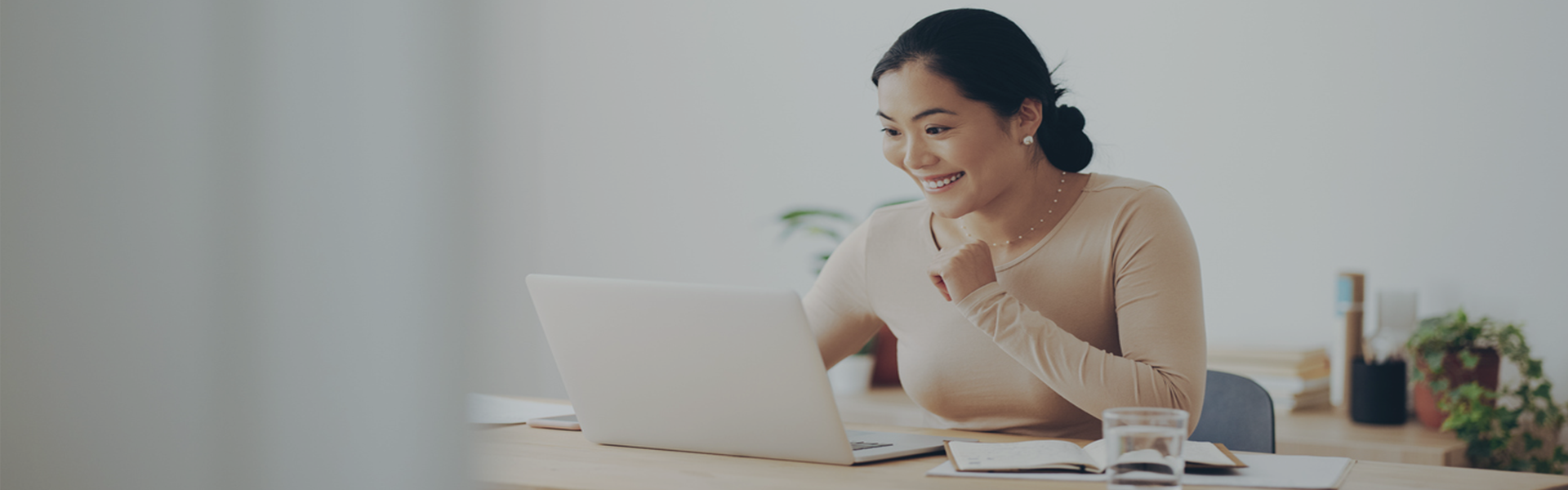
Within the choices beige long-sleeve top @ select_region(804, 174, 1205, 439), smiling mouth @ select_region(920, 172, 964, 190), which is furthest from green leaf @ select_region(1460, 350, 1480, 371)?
smiling mouth @ select_region(920, 172, 964, 190)

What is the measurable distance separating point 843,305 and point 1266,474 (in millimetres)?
690

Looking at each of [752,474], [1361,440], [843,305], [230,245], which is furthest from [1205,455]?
[1361,440]

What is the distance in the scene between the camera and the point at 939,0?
104 inches

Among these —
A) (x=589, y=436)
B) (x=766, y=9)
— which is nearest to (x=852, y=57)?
(x=766, y=9)

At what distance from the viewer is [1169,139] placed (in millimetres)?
2371

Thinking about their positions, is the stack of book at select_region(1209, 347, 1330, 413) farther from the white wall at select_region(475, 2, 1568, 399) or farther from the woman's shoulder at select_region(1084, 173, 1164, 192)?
the woman's shoulder at select_region(1084, 173, 1164, 192)

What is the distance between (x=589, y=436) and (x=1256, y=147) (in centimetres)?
157

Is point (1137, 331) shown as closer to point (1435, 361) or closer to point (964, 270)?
point (964, 270)

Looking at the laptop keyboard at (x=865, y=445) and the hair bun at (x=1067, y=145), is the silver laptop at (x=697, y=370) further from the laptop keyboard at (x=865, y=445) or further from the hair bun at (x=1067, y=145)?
the hair bun at (x=1067, y=145)

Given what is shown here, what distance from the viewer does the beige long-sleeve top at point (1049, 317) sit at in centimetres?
123

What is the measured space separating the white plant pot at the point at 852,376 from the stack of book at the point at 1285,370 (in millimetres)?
700

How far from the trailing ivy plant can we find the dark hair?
928mm

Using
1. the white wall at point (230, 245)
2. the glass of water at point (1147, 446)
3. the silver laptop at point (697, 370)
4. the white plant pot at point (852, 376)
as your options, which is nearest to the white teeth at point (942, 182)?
the silver laptop at point (697, 370)

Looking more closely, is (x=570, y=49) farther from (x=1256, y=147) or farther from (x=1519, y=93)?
(x=1519, y=93)
